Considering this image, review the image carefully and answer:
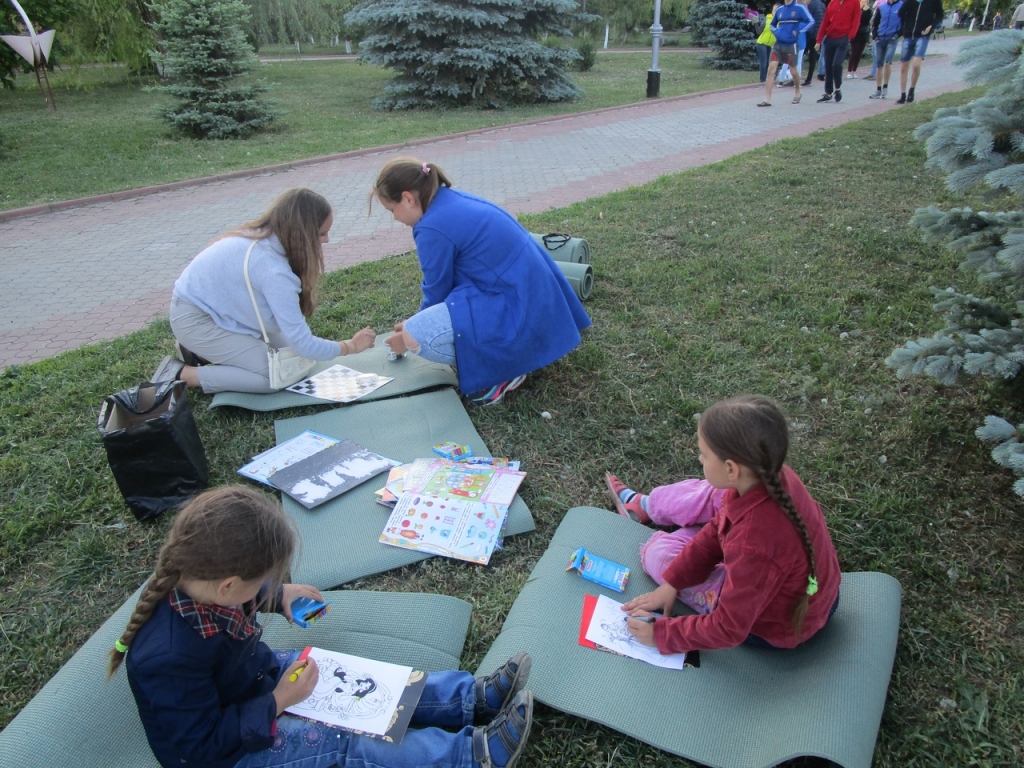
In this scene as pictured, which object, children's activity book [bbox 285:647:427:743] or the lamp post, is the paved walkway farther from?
children's activity book [bbox 285:647:427:743]

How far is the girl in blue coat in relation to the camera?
3.53 m

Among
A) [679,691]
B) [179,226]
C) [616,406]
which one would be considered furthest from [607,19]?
[679,691]

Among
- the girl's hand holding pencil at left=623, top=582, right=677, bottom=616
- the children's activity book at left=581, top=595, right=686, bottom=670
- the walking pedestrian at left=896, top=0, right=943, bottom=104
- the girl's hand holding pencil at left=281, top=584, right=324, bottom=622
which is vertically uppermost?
the walking pedestrian at left=896, top=0, right=943, bottom=104

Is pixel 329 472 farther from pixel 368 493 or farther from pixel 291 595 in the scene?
pixel 291 595

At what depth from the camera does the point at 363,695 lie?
2.04 meters

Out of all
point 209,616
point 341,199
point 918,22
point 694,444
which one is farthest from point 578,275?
point 918,22

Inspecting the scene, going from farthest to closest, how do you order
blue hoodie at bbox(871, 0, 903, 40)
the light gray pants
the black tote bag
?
1. blue hoodie at bbox(871, 0, 903, 40)
2. the light gray pants
3. the black tote bag

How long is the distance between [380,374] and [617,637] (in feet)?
7.53

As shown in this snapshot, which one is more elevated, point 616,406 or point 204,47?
point 204,47

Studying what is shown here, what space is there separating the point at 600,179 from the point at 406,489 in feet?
20.0

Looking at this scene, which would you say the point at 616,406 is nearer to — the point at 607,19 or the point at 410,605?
the point at 410,605

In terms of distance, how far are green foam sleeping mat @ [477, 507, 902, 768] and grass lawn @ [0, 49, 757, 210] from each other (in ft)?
27.3

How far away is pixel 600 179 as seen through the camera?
8.13 meters

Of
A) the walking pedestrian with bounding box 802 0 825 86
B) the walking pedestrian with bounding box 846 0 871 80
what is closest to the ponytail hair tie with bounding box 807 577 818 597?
the walking pedestrian with bounding box 802 0 825 86
